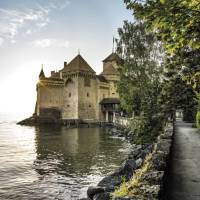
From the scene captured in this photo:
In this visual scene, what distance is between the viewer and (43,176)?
18.3 meters

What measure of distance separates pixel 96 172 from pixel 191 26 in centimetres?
1349

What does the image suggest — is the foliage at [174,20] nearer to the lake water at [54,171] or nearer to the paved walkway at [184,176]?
the paved walkway at [184,176]

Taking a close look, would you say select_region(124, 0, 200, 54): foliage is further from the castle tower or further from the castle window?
the castle window

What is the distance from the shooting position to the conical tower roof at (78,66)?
73.3 m

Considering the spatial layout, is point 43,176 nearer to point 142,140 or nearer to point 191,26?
point 142,140

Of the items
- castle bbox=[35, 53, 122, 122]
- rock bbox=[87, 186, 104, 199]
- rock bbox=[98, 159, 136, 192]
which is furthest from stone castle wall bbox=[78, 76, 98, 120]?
rock bbox=[87, 186, 104, 199]

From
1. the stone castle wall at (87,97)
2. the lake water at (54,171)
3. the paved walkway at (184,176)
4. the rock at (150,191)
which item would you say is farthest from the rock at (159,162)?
the stone castle wall at (87,97)

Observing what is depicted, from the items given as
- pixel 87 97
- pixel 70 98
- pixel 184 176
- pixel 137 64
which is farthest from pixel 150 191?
pixel 70 98

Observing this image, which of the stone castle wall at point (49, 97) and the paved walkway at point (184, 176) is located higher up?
the stone castle wall at point (49, 97)

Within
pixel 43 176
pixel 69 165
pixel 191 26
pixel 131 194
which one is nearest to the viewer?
pixel 131 194

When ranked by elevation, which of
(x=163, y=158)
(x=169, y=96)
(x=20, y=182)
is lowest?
(x=20, y=182)

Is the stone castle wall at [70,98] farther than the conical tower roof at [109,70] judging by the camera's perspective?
No

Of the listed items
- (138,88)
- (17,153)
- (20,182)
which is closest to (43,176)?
(20,182)

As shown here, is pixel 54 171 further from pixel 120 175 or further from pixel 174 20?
pixel 174 20
